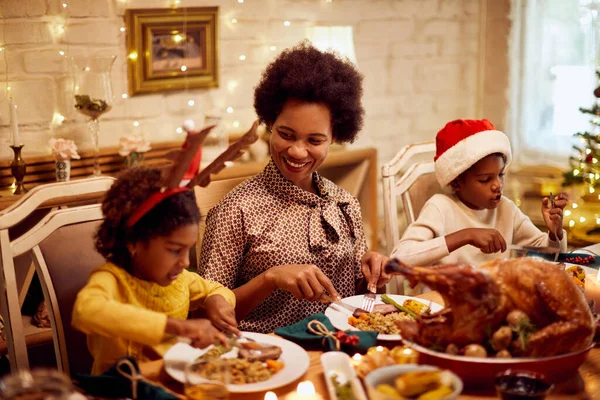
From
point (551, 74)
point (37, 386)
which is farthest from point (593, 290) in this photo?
point (551, 74)

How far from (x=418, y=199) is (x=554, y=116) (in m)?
1.53

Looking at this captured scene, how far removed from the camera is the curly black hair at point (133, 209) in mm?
1381

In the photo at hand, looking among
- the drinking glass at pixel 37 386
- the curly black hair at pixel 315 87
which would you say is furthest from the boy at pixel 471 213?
the drinking glass at pixel 37 386

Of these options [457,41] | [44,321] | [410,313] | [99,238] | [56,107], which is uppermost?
[457,41]

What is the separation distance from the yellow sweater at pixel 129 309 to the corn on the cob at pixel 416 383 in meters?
0.39

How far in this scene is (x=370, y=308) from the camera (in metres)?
1.73

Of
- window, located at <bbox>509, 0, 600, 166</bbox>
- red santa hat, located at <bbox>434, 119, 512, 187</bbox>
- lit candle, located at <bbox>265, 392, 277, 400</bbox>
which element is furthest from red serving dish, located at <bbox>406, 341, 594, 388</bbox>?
window, located at <bbox>509, 0, 600, 166</bbox>

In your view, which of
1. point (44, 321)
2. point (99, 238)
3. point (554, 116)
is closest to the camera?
point (99, 238)

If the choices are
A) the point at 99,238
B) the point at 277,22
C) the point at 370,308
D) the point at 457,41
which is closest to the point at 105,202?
the point at 99,238

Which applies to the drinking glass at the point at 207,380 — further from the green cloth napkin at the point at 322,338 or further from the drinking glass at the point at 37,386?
the green cloth napkin at the point at 322,338

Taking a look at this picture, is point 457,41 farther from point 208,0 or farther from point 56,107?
point 56,107

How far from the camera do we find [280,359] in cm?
142

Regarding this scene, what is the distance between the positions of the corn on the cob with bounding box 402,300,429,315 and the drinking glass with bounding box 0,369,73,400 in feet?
2.95

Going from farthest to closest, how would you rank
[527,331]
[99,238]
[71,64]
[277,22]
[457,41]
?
[457,41] < [277,22] < [71,64] < [99,238] < [527,331]
